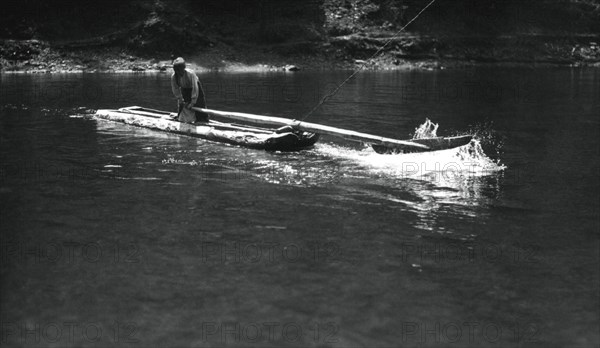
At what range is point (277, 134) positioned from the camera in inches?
604

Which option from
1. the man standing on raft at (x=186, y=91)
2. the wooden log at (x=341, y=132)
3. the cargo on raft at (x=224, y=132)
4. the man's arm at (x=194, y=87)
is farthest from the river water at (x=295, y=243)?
the man's arm at (x=194, y=87)

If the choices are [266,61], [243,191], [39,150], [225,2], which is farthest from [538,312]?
[225,2]

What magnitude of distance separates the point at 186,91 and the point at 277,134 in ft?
11.5

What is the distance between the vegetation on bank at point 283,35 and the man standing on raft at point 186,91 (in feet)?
86.0

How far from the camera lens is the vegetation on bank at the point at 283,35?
4325 centimetres

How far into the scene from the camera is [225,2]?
49875mm

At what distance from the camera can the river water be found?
22.3ft

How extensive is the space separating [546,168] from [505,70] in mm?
33235

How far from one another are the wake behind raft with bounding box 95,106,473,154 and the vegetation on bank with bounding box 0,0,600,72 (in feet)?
84.5
